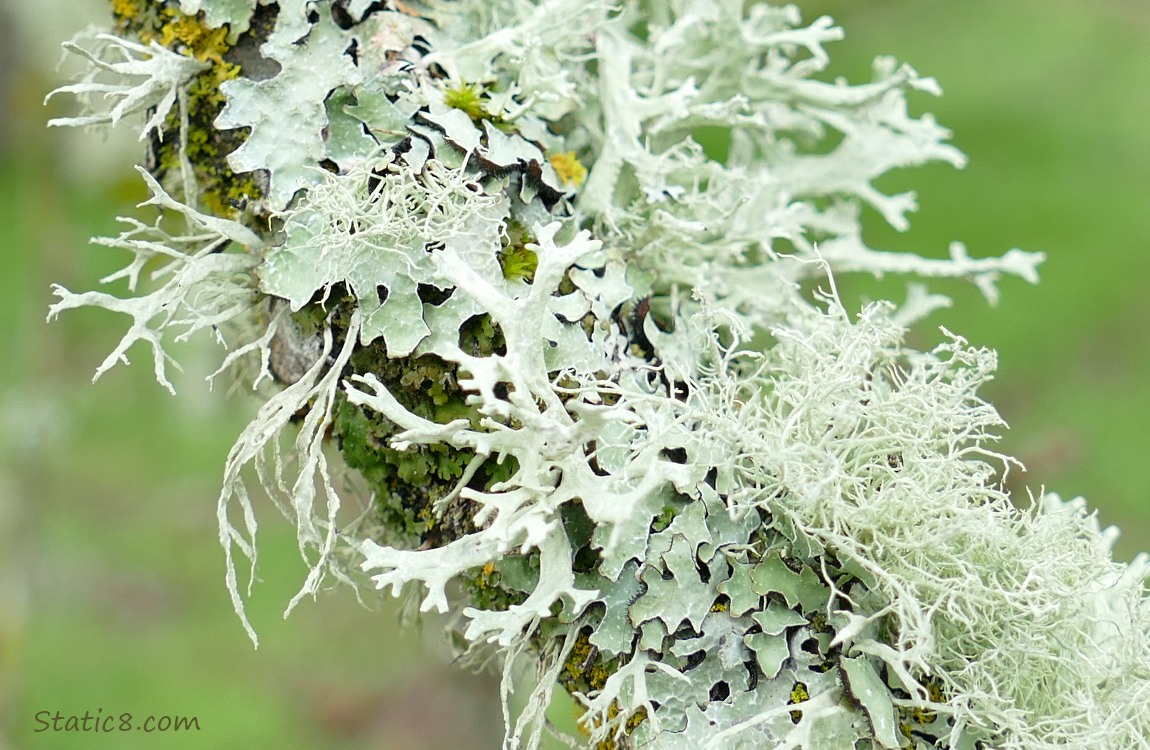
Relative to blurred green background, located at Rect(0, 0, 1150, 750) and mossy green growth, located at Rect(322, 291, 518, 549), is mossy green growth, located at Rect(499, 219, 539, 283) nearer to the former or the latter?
mossy green growth, located at Rect(322, 291, 518, 549)

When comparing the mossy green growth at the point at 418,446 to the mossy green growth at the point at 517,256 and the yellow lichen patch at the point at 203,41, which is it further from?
the yellow lichen patch at the point at 203,41

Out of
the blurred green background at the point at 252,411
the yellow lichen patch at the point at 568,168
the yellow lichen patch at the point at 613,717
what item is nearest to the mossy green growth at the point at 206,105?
the yellow lichen patch at the point at 568,168

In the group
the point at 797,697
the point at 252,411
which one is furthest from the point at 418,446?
the point at 252,411

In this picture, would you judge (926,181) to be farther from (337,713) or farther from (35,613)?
(35,613)

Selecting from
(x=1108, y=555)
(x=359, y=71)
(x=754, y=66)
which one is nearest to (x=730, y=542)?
(x=1108, y=555)

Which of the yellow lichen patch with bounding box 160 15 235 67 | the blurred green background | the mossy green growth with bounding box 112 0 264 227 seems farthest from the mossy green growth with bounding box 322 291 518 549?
the blurred green background

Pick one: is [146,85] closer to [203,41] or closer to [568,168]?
[203,41]
